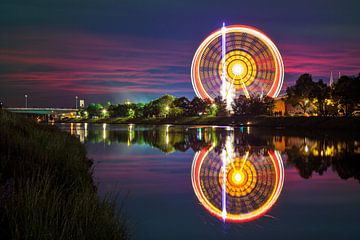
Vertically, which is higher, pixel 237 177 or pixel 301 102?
pixel 301 102

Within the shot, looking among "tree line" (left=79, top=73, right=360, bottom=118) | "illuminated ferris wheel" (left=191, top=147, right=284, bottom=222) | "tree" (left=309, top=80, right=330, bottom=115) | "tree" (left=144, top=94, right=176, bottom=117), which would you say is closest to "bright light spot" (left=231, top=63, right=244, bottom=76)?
"tree line" (left=79, top=73, right=360, bottom=118)

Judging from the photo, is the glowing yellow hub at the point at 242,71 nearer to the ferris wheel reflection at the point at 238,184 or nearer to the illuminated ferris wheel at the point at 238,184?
the ferris wheel reflection at the point at 238,184

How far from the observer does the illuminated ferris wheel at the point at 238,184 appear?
38.5ft

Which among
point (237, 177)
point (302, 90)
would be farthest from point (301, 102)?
point (237, 177)

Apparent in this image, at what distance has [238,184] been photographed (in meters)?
15.9

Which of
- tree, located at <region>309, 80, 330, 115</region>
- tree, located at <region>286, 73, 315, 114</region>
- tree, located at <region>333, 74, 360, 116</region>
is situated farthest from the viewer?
tree, located at <region>286, 73, 315, 114</region>

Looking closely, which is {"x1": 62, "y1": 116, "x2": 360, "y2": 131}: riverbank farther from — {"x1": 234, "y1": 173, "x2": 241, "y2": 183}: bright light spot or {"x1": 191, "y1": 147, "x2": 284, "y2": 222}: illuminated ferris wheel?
{"x1": 234, "y1": 173, "x2": 241, "y2": 183}: bright light spot

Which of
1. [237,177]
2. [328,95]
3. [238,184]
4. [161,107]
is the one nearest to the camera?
[238,184]

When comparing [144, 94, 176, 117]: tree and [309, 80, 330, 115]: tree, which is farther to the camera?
[144, 94, 176, 117]: tree

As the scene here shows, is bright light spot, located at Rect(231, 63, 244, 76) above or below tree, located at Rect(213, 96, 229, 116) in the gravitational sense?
above

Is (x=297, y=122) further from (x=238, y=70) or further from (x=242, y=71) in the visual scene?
(x=238, y=70)

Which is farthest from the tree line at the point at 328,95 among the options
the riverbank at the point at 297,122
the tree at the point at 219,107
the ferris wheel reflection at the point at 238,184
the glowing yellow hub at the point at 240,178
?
the glowing yellow hub at the point at 240,178

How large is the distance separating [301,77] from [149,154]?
6897cm

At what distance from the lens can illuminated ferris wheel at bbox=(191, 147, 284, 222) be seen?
462 inches
